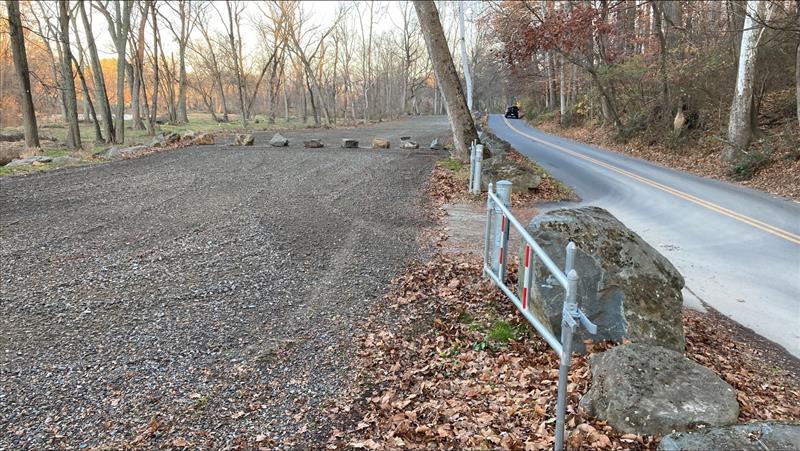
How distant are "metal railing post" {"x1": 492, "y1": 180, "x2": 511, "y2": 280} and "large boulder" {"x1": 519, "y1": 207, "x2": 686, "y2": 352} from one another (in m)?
0.86

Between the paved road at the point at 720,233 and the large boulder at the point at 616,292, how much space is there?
1.60 meters

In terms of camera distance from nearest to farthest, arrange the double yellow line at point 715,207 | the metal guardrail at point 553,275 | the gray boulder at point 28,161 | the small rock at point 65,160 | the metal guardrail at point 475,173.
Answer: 1. the metal guardrail at point 553,275
2. the double yellow line at point 715,207
3. the metal guardrail at point 475,173
4. the gray boulder at point 28,161
5. the small rock at point 65,160

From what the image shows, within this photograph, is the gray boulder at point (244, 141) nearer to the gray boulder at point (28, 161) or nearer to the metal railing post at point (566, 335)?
the gray boulder at point (28, 161)

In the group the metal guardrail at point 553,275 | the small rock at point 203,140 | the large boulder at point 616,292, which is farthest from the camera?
the small rock at point 203,140

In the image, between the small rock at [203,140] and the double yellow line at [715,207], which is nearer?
the double yellow line at [715,207]

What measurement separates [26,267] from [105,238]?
4.37 ft

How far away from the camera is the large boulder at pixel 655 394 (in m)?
3.36

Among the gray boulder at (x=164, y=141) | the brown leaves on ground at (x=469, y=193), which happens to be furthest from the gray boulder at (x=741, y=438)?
the gray boulder at (x=164, y=141)

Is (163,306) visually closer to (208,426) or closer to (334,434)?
(208,426)

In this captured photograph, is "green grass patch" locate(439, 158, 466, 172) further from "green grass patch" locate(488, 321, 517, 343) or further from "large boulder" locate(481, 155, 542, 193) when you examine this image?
"green grass patch" locate(488, 321, 517, 343)

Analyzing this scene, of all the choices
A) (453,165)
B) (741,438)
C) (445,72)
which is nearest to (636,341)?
(741,438)

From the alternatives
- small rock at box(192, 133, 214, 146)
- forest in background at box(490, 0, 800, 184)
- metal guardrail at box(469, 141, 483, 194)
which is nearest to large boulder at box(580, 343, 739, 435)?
metal guardrail at box(469, 141, 483, 194)

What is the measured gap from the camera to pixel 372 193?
12.1m

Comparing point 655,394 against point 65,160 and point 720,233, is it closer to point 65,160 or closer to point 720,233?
point 720,233
